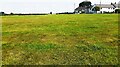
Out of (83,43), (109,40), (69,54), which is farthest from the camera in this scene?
(109,40)

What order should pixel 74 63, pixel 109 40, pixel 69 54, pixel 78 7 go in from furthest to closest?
pixel 78 7 → pixel 109 40 → pixel 69 54 → pixel 74 63

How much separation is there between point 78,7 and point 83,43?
148 m

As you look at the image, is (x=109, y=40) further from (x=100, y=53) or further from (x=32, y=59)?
(x=32, y=59)

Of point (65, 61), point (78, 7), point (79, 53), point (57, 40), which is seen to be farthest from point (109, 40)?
point (78, 7)

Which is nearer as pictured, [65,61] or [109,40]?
[65,61]

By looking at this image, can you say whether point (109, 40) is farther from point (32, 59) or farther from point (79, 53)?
point (32, 59)

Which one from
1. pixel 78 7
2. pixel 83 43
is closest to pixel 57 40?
pixel 83 43

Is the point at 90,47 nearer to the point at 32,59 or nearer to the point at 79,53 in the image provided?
the point at 79,53

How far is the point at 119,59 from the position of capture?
10805 millimetres

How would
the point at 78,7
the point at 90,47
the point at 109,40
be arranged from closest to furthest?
the point at 90,47 < the point at 109,40 < the point at 78,7

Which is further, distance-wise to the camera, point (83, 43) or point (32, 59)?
point (83, 43)

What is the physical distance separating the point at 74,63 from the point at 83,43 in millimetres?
3712

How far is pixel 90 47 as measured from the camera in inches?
504

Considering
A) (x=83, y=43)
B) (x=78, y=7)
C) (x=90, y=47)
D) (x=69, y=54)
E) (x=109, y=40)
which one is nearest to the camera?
(x=69, y=54)
